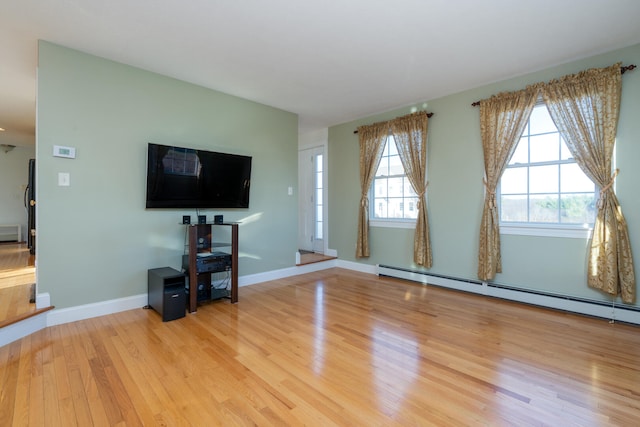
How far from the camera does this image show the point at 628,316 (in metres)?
2.79

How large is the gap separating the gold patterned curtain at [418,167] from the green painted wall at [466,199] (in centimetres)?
11

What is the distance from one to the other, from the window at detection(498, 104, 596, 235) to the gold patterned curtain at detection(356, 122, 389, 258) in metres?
1.87

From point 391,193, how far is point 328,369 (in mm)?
3263

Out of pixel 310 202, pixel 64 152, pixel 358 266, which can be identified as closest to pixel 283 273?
pixel 358 266

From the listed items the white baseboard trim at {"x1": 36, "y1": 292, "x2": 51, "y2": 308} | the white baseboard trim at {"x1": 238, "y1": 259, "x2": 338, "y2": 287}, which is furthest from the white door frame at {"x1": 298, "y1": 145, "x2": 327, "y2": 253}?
the white baseboard trim at {"x1": 36, "y1": 292, "x2": 51, "y2": 308}

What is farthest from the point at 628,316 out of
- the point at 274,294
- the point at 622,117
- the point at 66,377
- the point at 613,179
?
the point at 66,377

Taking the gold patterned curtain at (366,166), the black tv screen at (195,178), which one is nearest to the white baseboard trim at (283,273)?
the gold patterned curtain at (366,166)

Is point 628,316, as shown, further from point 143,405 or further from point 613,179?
point 143,405

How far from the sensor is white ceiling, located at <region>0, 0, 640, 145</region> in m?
2.27

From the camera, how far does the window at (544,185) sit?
122 inches

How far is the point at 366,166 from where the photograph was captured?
4934mm

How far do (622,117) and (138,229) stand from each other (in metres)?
5.07

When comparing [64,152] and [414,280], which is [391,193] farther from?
[64,152]

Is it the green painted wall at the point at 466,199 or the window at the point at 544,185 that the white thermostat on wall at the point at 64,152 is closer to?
the green painted wall at the point at 466,199
